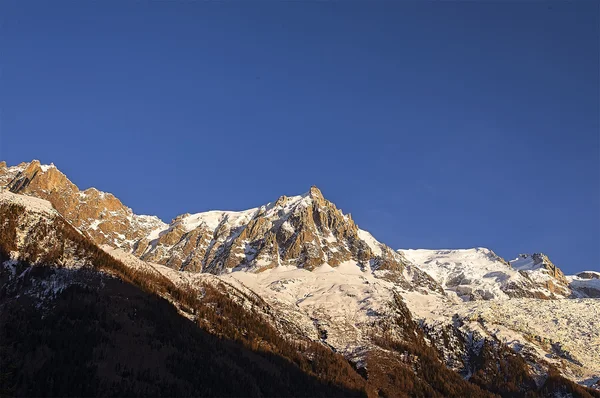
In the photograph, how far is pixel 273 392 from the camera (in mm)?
166500

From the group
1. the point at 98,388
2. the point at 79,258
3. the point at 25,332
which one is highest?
the point at 79,258

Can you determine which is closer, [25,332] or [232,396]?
[25,332]

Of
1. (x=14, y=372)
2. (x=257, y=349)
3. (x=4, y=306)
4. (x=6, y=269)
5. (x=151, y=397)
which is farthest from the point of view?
(x=257, y=349)

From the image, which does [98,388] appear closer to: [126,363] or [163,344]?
[126,363]

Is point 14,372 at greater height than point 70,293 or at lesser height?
lesser

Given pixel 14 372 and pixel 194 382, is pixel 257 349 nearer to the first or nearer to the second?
pixel 194 382

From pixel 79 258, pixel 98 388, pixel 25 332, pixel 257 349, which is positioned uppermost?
pixel 79 258

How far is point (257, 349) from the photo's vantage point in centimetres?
19762

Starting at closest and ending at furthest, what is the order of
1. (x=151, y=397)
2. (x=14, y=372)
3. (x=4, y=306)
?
(x=14, y=372), (x=151, y=397), (x=4, y=306)

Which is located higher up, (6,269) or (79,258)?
(79,258)

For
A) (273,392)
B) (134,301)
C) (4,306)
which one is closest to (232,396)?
(273,392)

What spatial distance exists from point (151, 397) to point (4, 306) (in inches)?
1801

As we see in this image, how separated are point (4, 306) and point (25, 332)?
1278cm

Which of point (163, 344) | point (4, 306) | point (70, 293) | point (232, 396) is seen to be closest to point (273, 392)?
point (232, 396)
